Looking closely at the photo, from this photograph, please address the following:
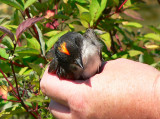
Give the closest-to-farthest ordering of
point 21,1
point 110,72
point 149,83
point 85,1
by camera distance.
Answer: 1. point 149,83
2. point 110,72
3. point 21,1
4. point 85,1

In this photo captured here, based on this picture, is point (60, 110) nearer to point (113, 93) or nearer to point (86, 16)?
point (113, 93)

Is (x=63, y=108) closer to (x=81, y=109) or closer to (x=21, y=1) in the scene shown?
(x=81, y=109)

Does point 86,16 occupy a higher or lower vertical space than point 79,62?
higher

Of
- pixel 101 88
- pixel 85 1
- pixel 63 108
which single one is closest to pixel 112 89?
pixel 101 88

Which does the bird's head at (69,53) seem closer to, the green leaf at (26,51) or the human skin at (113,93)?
the human skin at (113,93)

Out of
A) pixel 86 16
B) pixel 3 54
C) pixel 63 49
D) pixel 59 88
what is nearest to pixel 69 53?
pixel 63 49

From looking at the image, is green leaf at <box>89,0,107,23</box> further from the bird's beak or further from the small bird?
the bird's beak
